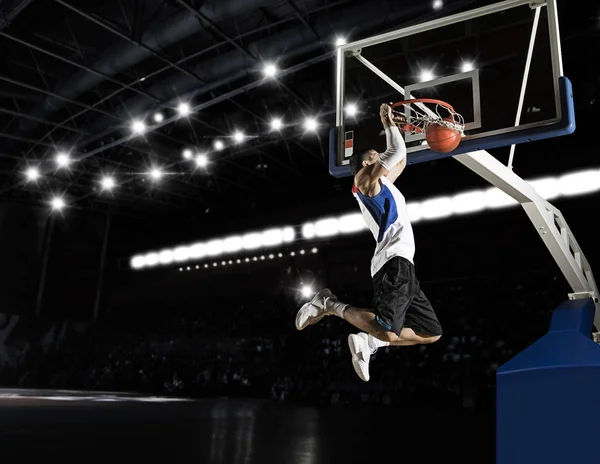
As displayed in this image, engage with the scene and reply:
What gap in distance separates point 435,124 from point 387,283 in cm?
133

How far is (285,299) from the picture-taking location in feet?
54.9

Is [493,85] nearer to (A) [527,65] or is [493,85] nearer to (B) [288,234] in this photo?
(A) [527,65]

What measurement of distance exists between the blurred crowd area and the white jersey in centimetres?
970

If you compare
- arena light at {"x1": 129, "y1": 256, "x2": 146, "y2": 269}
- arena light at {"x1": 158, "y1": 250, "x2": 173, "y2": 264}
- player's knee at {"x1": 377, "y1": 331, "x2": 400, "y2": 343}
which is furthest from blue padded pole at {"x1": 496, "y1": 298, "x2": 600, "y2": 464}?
arena light at {"x1": 129, "y1": 256, "x2": 146, "y2": 269}

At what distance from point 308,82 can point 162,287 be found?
11.8 metres

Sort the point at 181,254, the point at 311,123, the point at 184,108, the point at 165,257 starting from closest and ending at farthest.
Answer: the point at 184,108 → the point at 311,123 → the point at 181,254 → the point at 165,257

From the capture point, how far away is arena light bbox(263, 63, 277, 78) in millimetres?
10562

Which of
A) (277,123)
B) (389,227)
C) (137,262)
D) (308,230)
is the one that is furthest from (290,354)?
(389,227)

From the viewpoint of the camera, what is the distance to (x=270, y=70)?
10.6 meters

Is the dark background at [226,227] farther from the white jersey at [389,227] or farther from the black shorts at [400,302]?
the black shorts at [400,302]

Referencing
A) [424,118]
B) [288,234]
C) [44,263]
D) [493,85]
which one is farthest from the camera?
[44,263]

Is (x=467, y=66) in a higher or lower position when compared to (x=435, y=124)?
higher

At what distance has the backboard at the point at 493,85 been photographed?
371 cm

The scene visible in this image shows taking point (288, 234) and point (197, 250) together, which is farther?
point (197, 250)
